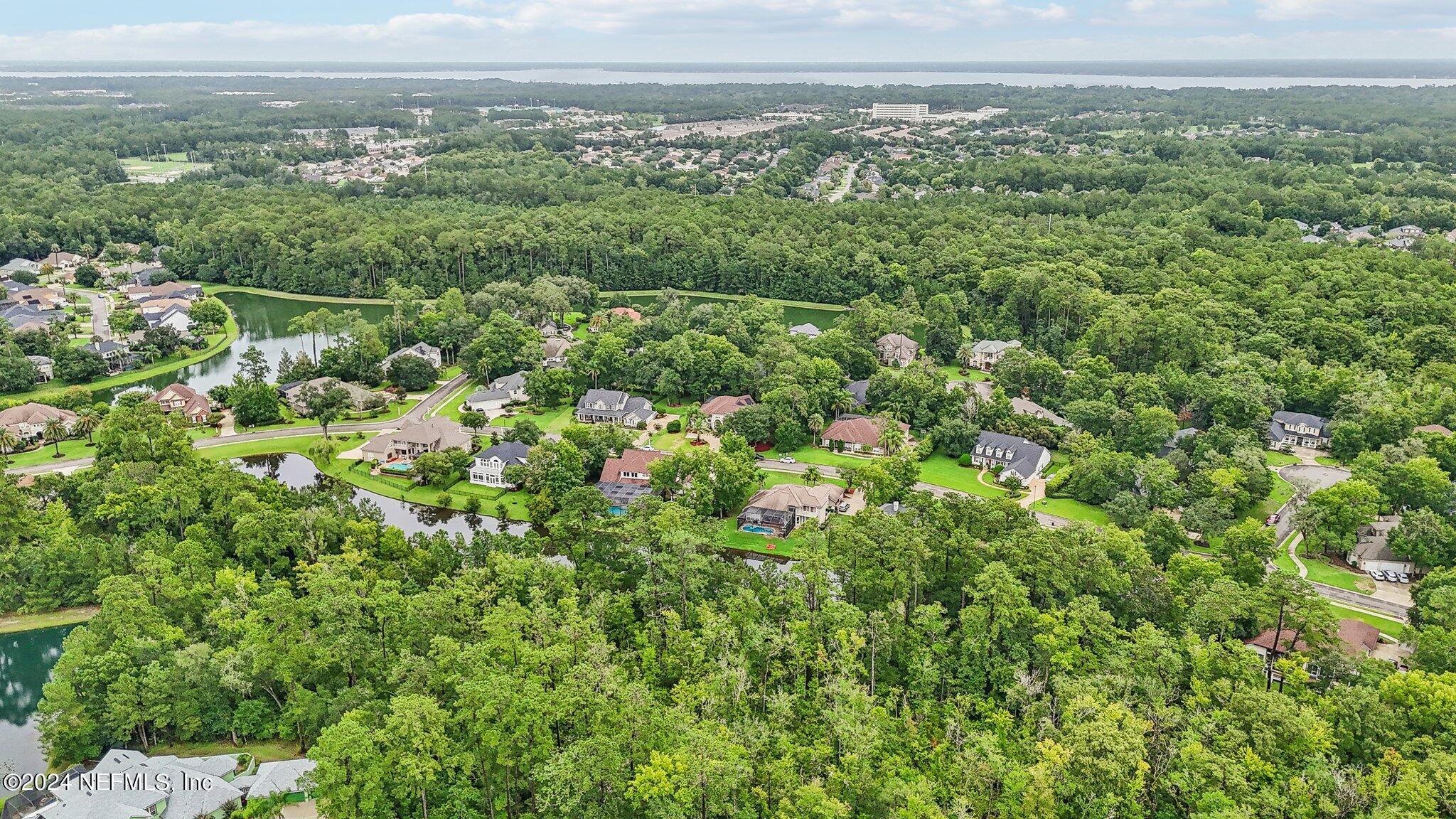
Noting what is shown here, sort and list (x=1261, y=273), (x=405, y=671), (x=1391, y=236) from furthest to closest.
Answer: (x=1391, y=236) < (x=1261, y=273) < (x=405, y=671)

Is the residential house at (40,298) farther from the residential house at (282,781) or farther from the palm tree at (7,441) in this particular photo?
the residential house at (282,781)

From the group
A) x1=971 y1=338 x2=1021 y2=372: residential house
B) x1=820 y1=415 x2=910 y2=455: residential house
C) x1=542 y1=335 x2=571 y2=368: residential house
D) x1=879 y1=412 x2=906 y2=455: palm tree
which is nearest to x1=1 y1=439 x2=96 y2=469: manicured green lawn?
x1=542 y1=335 x2=571 y2=368: residential house

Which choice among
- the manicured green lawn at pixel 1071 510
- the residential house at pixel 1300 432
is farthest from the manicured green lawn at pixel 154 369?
the residential house at pixel 1300 432

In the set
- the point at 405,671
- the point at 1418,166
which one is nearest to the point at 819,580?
the point at 405,671

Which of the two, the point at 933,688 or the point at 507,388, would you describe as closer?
the point at 933,688

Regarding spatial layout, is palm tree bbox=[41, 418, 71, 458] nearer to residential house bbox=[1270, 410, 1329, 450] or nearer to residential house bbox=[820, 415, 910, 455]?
residential house bbox=[820, 415, 910, 455]

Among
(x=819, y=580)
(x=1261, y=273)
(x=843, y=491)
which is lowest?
(x=843, y=491)

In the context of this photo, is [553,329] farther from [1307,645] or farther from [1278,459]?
[1307,645]

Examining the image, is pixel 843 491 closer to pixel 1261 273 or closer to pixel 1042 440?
pixel 1042 440
